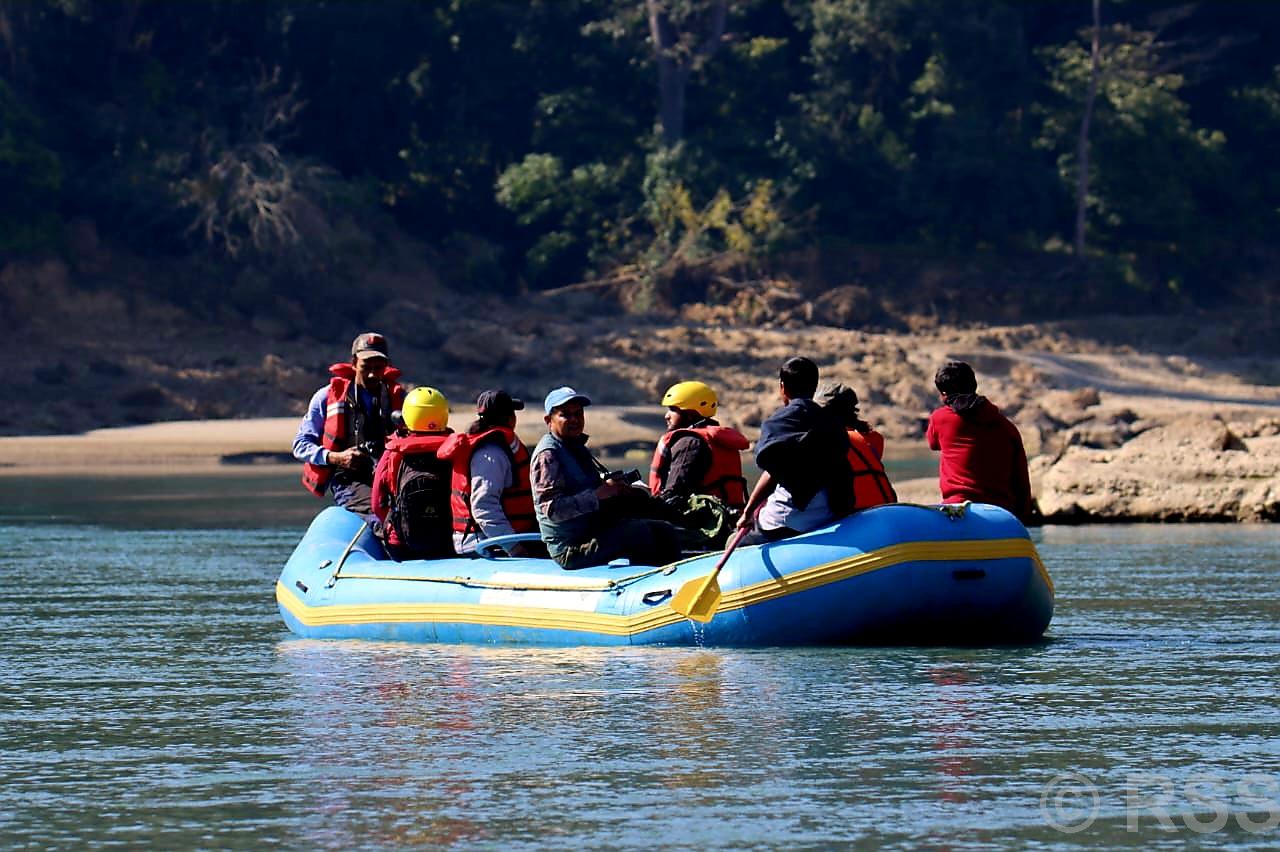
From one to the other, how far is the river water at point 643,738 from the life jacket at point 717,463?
107 centimetres

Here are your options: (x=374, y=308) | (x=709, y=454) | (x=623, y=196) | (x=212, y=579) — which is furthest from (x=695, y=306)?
(x=709, y=454)

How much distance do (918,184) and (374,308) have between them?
36.4ft

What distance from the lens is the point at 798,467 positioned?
1064cm

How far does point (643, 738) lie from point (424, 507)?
3.74 meters

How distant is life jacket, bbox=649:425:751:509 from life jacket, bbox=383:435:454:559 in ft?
3.63

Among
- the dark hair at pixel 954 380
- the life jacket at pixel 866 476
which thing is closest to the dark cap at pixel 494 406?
the life jacket at pixel 866 476

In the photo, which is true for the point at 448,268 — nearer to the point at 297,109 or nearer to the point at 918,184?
the point at 297,109

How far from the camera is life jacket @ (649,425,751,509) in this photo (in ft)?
38.5

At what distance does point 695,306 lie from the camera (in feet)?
143

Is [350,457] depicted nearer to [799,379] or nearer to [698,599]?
[698,599]

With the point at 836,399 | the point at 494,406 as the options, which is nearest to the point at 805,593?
the point at 836,399

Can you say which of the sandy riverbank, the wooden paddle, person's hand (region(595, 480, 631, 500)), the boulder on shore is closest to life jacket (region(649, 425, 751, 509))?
person's hand (region(595, 480, 631, 500))

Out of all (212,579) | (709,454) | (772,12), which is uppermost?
(772,12)

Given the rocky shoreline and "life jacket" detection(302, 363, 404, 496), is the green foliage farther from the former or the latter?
"life jacket" detection(302, 363, 404, 496)
